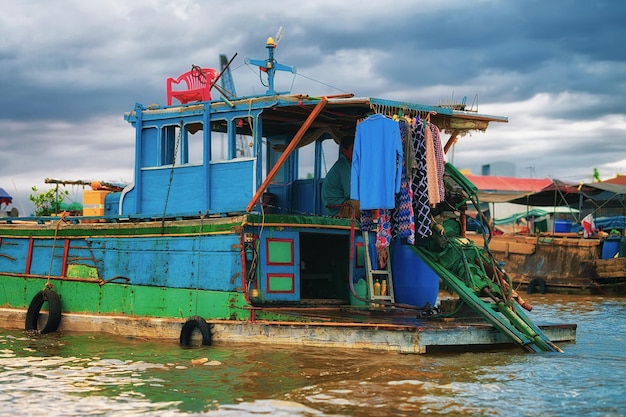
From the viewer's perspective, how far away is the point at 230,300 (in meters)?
10.6

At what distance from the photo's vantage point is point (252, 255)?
1055cm

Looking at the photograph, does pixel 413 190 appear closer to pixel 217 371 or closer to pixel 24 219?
pixel 217 371

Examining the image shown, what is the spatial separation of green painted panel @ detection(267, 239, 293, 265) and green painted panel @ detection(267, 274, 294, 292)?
198mm

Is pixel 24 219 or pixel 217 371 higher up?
pixel 24 219

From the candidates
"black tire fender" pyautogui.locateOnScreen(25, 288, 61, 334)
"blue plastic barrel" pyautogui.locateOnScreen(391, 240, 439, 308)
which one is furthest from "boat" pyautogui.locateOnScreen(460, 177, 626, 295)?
"black tire fender" pyautogui.locateOnScreen(25, 288, 61, 334)

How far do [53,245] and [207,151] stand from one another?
11.5 feet

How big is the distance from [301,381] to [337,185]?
437cm

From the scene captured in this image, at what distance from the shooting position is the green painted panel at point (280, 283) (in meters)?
10.6

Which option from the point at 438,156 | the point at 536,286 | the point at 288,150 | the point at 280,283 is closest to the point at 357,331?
the point at 280,283

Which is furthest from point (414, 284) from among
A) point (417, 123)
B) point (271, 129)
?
point (271, 129)

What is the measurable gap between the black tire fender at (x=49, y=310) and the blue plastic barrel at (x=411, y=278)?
5.59 m

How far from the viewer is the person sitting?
11828mm

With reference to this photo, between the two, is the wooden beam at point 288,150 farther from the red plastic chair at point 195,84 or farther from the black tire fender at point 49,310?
the black tire fender at point 49,310

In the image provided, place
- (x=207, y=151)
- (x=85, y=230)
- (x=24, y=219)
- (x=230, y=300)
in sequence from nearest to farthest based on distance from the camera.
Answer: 1. (x=230, y=300)
2. (x=207, y=151)
3. (x=85, y=230)
4. (x=24, y=219)
